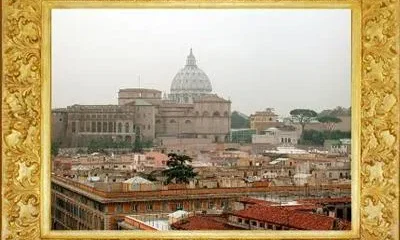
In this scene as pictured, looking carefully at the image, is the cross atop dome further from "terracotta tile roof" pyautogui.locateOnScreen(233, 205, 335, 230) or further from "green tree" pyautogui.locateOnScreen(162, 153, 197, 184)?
"terracotta tile roof" pyautogui.locateOnScreen(233, 205, 335, 230)

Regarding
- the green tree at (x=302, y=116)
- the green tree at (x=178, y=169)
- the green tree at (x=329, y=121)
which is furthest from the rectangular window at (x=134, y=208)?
the green tree at (x=329, y=121)

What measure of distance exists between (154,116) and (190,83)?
9.2 inches

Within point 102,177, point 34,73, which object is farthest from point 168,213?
point 34,73

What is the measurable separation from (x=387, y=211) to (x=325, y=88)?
608 millimetres

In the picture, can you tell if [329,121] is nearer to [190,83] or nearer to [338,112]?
[338,112]

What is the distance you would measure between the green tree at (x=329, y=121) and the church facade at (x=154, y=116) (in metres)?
0.42

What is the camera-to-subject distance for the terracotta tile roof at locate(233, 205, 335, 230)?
2.95 metres

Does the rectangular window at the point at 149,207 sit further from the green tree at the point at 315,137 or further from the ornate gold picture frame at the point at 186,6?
the green tree at the point at 315,137

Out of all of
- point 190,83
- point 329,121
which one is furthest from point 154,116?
→ point 329,121

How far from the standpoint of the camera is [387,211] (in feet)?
9.53

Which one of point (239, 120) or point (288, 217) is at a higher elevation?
point (239, 120)

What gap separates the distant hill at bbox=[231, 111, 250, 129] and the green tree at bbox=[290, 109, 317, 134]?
0.20m

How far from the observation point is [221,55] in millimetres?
2971

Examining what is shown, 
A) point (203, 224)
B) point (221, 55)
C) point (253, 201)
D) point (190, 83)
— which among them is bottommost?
point (203, 224)
